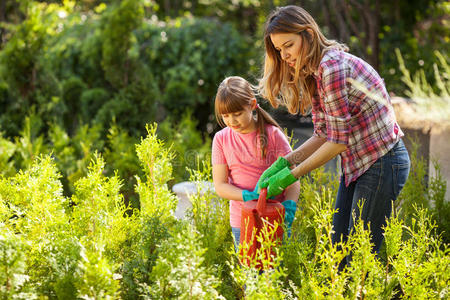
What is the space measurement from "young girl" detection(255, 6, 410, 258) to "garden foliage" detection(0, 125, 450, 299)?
16cm

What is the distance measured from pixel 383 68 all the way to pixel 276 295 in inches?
275

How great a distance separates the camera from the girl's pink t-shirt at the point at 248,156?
2.41 metres

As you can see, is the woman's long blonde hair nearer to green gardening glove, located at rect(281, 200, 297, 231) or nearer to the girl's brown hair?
the girl's brown hair

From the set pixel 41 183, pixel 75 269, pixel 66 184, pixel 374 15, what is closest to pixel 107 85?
pixel 66 184

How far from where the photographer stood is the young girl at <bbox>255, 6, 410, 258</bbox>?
6.64 feet

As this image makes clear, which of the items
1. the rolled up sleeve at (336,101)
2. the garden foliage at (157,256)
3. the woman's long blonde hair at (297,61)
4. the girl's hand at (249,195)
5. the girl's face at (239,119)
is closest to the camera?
the garden foliage at (157,256)

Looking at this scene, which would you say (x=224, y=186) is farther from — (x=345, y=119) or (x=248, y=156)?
(x=345, y=119)

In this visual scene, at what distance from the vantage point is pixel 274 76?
7.79 ft

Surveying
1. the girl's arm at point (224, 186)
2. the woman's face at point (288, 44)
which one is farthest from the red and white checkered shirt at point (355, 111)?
the girl's arm at point (224, 186)

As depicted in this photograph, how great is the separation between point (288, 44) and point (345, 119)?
0.42 metres

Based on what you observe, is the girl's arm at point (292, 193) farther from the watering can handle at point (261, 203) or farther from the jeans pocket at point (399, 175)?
the jeans pocket at point (399, 175)

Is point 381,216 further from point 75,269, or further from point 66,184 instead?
point 66,184

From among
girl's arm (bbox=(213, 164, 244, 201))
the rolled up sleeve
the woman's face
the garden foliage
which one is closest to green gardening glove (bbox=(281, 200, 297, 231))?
the garden foliage

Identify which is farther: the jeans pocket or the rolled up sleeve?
the jeans pocket
